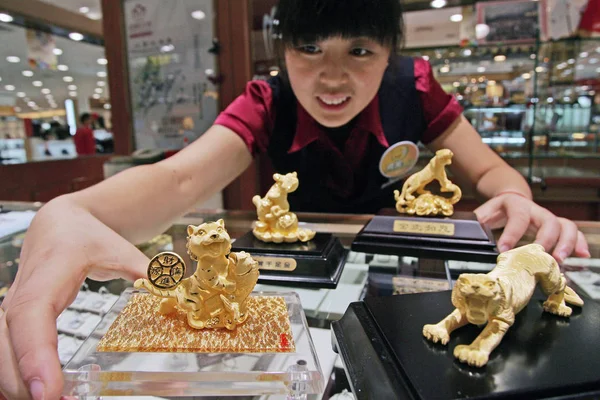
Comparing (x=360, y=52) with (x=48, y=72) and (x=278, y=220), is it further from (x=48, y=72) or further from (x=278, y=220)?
(x=48, y=72)

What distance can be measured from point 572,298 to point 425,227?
357 mm

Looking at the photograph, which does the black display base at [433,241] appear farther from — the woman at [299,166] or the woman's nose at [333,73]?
the woman's nose at [333,73]

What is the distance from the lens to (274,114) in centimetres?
125

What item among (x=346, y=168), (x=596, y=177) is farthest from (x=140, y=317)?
(x=596, y=177)

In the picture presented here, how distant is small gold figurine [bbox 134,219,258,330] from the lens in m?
0.55

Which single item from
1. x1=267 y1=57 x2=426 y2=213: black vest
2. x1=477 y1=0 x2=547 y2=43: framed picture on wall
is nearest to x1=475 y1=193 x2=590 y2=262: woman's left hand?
x1=267 y1=57 x2=426 y2=213: black vest

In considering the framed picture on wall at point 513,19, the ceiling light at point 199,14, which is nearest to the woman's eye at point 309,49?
the framed picture on wall at point 513,19

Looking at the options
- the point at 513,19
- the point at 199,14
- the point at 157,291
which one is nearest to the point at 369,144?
the point at 157,291

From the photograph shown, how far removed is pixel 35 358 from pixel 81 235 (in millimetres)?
249

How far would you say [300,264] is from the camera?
83 cm

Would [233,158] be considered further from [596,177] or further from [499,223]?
[596,177]

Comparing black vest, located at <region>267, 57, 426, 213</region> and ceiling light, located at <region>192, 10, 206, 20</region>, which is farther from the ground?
ceiling light, located at <region>192, 10, 206, 20</region>

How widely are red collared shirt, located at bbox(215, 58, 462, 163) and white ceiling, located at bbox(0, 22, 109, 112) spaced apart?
161cm

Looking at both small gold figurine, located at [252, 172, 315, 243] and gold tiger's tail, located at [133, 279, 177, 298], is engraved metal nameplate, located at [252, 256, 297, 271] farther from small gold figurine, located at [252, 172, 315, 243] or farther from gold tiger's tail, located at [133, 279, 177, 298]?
gold tiger's tail, located at [133, 279, 177, 298]
